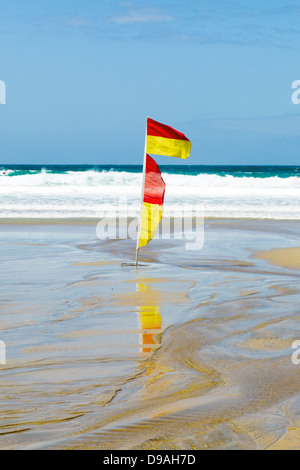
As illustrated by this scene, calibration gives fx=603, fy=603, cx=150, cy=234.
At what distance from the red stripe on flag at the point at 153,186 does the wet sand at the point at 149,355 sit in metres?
1.04

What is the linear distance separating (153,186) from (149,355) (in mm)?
4325

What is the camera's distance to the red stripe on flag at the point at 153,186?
8.56m

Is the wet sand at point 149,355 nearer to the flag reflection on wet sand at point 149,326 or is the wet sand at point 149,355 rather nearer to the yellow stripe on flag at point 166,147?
the flag reflection on wet sand at point 149,326

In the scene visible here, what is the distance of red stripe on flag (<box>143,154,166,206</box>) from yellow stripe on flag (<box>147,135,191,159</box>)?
28 cm

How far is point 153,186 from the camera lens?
8.62 metres

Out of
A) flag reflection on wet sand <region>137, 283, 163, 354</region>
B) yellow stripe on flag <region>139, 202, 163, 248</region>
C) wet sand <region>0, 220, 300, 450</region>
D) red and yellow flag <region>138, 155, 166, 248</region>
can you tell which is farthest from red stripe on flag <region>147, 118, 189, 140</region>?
flag reflection on wet sand <region>137, 283, 163, 354</region>

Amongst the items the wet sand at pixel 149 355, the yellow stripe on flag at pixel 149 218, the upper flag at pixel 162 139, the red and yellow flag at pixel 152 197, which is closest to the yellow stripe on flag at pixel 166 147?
the upper flag at pixel 162 139

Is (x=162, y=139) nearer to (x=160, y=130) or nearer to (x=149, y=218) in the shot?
(x=160, y=130)

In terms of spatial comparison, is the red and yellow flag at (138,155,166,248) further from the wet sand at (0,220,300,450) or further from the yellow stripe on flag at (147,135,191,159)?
the wet sand at (0,220,300,450)

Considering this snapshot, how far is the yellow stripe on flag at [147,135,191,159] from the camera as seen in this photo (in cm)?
827

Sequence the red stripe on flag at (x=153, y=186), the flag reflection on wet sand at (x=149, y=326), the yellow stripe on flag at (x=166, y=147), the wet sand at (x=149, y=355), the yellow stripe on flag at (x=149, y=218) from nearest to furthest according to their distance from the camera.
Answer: the wet sand at (x=149, y=355), the flag reflection on wet sand at (x=149, y=326), the yellow stripe on flag at (x=166, y=147), the red stripe on flag at (x=153, y=186), the yellow stripe on flag at (x=149, y=218)

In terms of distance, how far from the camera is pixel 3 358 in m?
4.43

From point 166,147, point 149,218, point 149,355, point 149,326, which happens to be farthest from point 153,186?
point 149,355
